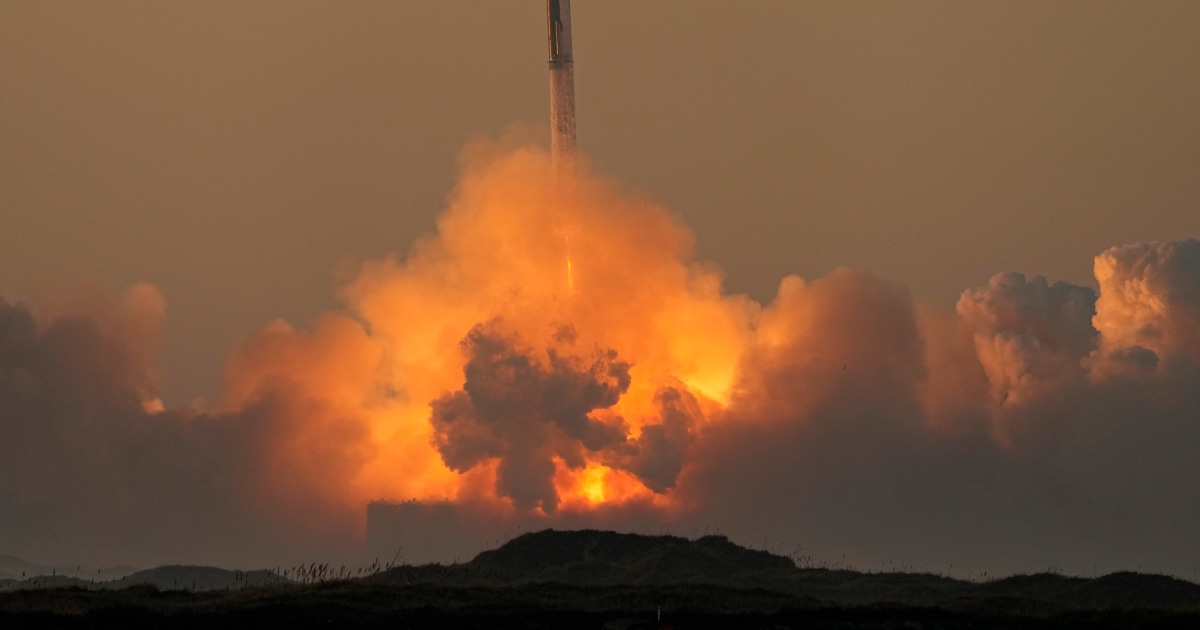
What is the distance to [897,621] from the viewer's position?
111 metres

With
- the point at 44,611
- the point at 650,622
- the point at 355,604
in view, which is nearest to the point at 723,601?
the point at 355,604

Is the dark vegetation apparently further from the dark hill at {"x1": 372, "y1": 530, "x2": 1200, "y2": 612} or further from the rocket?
the rocket

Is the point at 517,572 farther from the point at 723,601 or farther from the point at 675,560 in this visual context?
the point at 723,601

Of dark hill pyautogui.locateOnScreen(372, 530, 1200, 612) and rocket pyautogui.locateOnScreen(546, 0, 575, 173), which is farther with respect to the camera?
rocket pyautogui.locateOnScreen(546, 0, 575, 173)

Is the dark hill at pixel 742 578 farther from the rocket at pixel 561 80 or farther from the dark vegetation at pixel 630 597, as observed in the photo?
the rocket at pixel 561 80

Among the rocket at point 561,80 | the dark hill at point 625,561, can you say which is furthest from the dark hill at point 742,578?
the rocket at point 561,80

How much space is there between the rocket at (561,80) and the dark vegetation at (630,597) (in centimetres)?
3505

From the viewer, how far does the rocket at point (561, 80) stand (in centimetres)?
16888

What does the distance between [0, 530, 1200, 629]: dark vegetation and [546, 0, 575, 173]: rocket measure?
35.1 m

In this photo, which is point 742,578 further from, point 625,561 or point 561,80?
point 561,80

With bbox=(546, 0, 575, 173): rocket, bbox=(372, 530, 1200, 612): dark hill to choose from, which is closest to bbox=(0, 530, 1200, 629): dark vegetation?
bbox=(372, 530, 1200, 612): dark hill

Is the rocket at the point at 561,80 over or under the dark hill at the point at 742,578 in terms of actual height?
over

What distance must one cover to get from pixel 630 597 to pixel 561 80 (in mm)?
59691

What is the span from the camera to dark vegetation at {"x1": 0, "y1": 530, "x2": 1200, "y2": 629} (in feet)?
352
